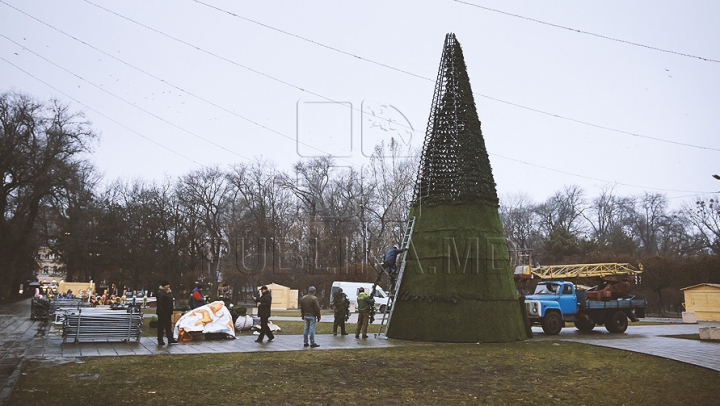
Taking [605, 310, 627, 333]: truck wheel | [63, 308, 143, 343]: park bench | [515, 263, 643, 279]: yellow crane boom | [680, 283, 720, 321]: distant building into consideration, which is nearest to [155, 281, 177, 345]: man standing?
[63, 308, 143, 343]: park bench

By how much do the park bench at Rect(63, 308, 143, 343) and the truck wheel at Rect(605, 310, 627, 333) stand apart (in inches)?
752

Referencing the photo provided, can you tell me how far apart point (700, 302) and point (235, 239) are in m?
38.0

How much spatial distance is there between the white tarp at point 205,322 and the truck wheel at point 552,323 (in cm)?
1240

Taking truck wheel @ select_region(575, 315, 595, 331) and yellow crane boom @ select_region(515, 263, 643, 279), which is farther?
yellow crane boom @ select_region(515, 263, 643, 279)

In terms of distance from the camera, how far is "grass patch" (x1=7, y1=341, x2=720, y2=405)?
8383 mm

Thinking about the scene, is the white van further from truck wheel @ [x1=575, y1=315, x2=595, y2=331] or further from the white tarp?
the white tarp

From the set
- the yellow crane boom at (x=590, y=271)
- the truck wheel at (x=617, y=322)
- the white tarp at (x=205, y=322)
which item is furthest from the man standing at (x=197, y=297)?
the truck wheel at (x=617, y=322)

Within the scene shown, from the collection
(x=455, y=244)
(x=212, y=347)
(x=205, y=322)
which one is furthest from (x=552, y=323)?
(x=212, y=347)

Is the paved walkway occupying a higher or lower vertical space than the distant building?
lower

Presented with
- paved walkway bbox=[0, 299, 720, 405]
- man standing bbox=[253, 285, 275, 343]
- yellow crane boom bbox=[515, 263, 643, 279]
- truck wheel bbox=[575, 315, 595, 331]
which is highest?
yellow crane boom bbox=[515, 263, 643, 279]

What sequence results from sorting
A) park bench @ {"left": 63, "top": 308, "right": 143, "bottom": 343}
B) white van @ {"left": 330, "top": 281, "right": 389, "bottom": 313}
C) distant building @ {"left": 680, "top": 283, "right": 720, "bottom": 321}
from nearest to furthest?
park bench @ {"left": 63, "top": 308, "right": 143, "bottom": 343}, distant building @ {"left": 680, "top": 283, "right": 720, "bottom": 321}, white van @ {"left": 330, "top": 281, "right": 389, "bottom": 313}

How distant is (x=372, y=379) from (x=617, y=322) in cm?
1710

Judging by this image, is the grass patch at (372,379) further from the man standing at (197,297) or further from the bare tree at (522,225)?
the bare tree at (522,225)

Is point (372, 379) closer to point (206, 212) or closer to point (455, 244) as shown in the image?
point (455, 244)
